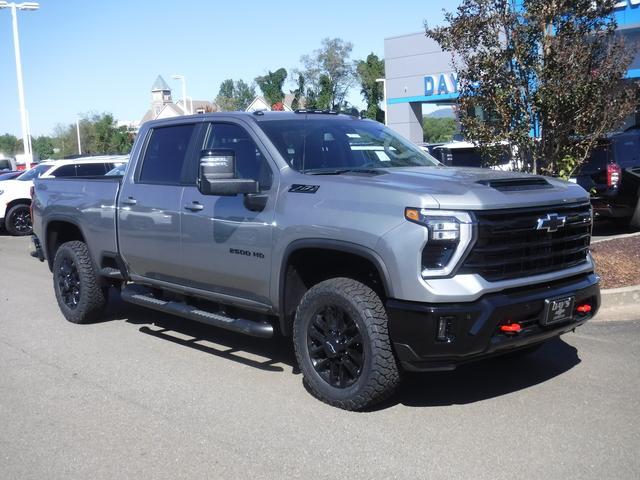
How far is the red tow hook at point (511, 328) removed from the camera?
14.6 feet

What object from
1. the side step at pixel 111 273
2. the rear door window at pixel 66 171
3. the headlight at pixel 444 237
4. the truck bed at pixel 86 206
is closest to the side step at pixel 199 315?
the side step at pixel 111 273

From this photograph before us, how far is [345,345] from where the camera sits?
4.81 m

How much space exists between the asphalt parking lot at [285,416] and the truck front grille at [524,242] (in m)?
0.97

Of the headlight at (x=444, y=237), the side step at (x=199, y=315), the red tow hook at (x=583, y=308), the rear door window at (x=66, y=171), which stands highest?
the rear door window at (x=66, y=171)

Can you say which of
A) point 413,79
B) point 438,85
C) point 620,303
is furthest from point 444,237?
point 413,79

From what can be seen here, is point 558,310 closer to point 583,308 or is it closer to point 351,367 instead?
point 583,308

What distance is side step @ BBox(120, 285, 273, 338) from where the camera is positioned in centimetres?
535

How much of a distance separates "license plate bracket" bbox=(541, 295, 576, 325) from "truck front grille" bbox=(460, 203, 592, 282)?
212mm

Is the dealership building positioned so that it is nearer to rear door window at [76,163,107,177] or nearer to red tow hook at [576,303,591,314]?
rear door window at [76,163,107,177]

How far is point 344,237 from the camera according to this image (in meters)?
4.64

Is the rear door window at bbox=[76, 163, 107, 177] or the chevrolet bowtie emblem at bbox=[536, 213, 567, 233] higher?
the rear door window at bbox=[76, 163, 107, 177]

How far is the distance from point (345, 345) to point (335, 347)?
0.09 meters

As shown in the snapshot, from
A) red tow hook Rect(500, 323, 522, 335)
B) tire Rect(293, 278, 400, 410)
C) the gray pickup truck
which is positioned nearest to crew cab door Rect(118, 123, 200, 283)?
the gray pickup truck

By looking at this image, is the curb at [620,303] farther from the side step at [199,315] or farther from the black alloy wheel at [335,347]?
the side step at [199,315]
